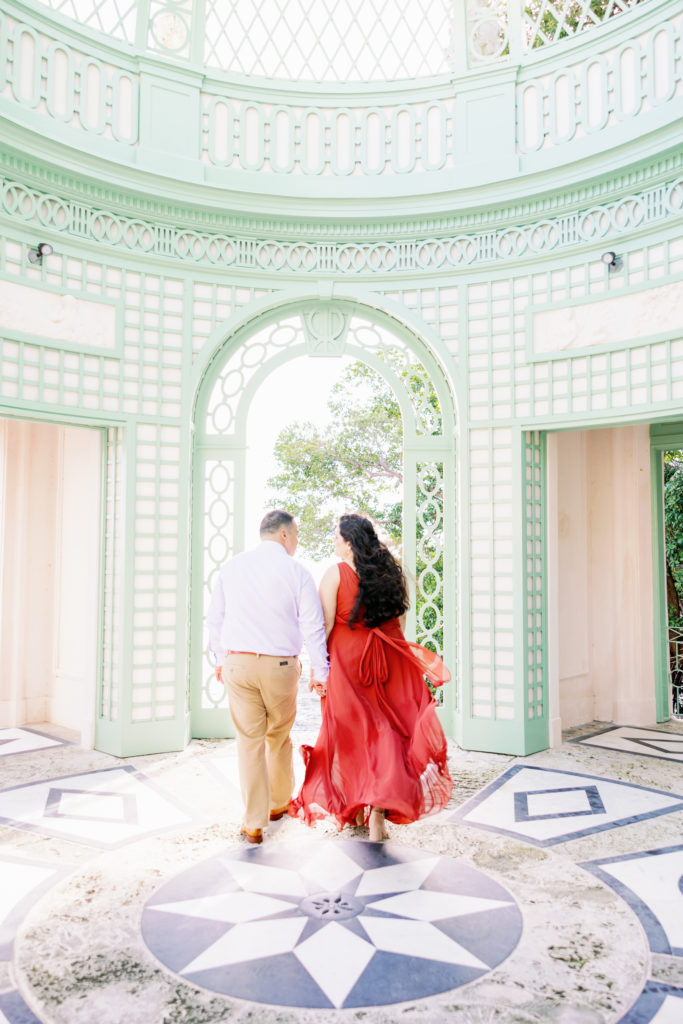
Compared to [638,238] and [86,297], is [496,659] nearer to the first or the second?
[638,238]

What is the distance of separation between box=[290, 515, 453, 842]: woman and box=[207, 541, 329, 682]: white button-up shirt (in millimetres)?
108

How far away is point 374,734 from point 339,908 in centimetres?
80

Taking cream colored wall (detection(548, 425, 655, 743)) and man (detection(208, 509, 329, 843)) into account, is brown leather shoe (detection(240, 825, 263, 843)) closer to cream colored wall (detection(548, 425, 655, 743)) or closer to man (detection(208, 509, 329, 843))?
man (detection(208, 509, 329, 843))

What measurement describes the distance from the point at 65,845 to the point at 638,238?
4663 mm

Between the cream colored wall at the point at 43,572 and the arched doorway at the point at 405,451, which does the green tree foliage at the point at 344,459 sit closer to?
the arched doorway at the point at 405,451

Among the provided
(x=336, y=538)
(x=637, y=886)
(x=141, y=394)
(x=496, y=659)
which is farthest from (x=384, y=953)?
(x=141, y=394)

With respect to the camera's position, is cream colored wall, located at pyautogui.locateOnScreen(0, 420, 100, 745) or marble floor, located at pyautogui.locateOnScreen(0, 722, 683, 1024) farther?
cream colored wall, located at pyautogui.locateOnScreen(0, 420, 100, 745)

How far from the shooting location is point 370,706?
3352mm

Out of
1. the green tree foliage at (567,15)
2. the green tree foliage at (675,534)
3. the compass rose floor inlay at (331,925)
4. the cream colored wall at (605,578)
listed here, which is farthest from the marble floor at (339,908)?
the green tree foliage at (567,15)

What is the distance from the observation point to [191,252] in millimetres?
5199

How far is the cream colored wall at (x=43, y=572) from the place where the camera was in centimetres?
555

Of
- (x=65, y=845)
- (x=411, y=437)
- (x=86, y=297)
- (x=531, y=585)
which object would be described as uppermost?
(x=86, y=297)

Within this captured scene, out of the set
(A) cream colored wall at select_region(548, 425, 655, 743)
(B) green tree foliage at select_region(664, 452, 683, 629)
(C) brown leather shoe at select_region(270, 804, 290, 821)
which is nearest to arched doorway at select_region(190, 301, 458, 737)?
(A) cream colored wall at select_region(548, 425, 655, 743)

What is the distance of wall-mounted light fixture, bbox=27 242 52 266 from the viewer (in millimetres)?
4543
